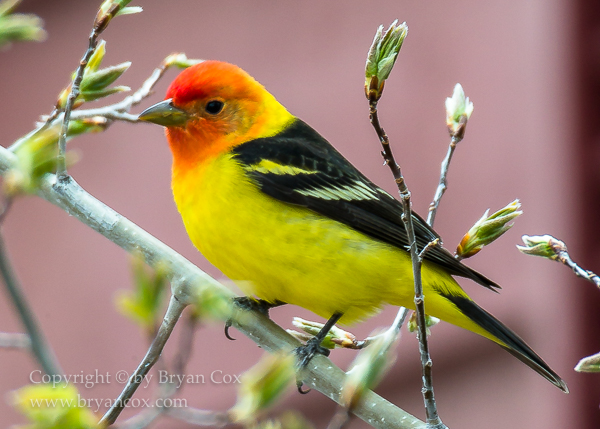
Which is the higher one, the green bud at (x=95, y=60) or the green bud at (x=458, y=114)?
the green bud at (x=458, y=114)

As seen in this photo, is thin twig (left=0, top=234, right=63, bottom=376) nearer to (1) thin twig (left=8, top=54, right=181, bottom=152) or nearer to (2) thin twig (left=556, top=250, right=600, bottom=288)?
(1) thin twig (left=8, top=54, right=181, bottom=152)

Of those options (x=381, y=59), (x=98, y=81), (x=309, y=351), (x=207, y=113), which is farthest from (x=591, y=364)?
(x=207, y=113)

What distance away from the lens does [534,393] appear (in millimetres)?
4000

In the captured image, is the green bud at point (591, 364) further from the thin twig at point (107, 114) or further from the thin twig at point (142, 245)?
the thin twig at point (107, 114)

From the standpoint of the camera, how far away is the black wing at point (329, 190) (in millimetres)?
2416

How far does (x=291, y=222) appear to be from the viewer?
232cm

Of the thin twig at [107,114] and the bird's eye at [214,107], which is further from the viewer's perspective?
the bird's eye at [214,107]

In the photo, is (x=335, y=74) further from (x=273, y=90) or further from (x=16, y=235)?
(x=16, y=235)

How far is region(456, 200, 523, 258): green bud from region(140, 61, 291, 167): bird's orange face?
1.03 meters

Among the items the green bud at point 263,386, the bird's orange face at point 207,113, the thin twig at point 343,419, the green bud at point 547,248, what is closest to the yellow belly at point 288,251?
the bird's orange face at point 207,113

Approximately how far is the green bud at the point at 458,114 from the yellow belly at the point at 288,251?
0.48 metres

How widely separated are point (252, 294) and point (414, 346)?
88.4 inches

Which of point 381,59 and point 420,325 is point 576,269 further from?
point 381,59

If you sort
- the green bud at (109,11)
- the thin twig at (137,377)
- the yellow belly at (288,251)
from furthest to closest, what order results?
1. the yellow belly at (288,251)
2. the green bud at (109,11)
3. the thin twig at (137,377)
